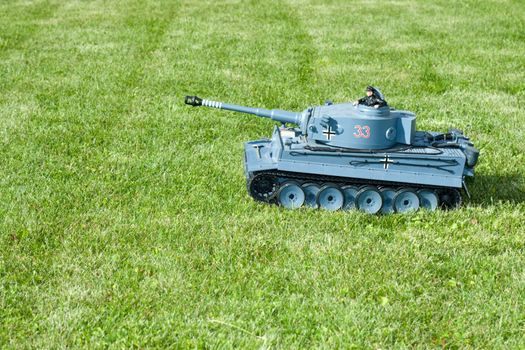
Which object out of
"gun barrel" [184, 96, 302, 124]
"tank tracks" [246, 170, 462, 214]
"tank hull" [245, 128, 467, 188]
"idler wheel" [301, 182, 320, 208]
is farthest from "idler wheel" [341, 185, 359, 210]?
"gun barrel" [184, 96, 302, 124]

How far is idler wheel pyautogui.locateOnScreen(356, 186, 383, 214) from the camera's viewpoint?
8203 millimetres

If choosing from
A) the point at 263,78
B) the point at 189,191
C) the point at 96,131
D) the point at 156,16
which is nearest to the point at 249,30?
the point at 156,16

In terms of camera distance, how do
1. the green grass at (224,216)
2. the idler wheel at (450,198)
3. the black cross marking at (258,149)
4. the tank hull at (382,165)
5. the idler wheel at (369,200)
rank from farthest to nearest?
the black cross marking at (258,149) < the idler wheel at (450,198) < the idler wheel at (369,200) < the tank hull at (382,165) < the green grass at (224,216)

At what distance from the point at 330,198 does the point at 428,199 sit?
3.52 feet

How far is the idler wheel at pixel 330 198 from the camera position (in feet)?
26.9

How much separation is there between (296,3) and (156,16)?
4.00 metres

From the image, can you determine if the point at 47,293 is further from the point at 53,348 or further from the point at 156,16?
the point at 156,16

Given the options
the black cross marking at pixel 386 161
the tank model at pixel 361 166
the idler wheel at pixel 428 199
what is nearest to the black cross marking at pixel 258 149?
the tank model at pixel 361 166

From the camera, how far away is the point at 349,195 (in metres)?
8.27

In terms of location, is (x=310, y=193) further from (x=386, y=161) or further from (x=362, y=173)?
(x=386, y=161)

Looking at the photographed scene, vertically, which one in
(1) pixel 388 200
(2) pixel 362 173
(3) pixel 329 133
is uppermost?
(3) pixel 329 133

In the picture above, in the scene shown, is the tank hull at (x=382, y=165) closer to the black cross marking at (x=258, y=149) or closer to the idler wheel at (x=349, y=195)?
the idler wheel at (x=349, y=195)

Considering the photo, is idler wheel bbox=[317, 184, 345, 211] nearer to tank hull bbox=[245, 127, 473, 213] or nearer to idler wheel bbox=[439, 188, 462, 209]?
tank hull bbox=[245, 127, 473, 213]

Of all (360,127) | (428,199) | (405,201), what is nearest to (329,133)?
(360,127)
